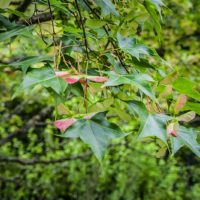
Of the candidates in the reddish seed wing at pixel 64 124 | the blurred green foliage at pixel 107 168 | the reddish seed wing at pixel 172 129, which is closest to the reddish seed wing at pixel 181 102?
the reddish seed wing at pixel 172 129

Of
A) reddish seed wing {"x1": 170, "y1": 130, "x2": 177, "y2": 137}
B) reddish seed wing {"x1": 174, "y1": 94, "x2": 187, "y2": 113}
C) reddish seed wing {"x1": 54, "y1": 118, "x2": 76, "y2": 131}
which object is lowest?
reddish seed wing {"x1": 170, "y1": 130, "x2": 177, "y2": 137}

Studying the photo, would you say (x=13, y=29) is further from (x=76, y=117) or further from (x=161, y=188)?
(x=161, y=188)

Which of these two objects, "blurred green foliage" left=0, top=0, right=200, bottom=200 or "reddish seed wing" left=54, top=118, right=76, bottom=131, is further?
"blurred green foliage" left=0, top=0, right=200, bottom=200

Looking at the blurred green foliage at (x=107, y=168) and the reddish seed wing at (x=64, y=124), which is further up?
the reddish seed wing at (x=64, y=124)

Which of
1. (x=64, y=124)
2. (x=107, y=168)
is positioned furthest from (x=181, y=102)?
(x=107, y=168)

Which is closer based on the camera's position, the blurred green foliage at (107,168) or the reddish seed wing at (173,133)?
the reddish seed wing at (173,133)

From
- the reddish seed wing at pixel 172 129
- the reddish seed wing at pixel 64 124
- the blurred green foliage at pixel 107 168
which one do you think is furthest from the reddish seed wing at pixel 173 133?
the blurred green foliage at pixel 107 168

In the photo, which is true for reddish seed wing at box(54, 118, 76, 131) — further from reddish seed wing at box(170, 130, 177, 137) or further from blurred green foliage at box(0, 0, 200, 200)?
blurred green foliage at box(0, 0, 200, 200)

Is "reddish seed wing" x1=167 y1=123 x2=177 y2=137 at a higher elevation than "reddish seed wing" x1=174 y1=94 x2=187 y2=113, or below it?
below

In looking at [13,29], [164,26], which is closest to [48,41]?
[13,29]

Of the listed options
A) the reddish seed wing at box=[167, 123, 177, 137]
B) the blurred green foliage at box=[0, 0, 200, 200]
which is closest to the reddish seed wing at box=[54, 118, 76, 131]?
the reddish seed wing at box=[167, 123, 177, 137]

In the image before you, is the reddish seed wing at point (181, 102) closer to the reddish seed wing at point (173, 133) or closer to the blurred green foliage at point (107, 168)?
the reddish seed wing at point (173, 133)

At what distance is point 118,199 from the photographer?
14.1ft

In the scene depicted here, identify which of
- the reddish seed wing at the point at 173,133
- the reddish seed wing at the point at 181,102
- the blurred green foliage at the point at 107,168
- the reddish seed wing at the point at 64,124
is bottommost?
the blurred green foliage at the point at 107,168
